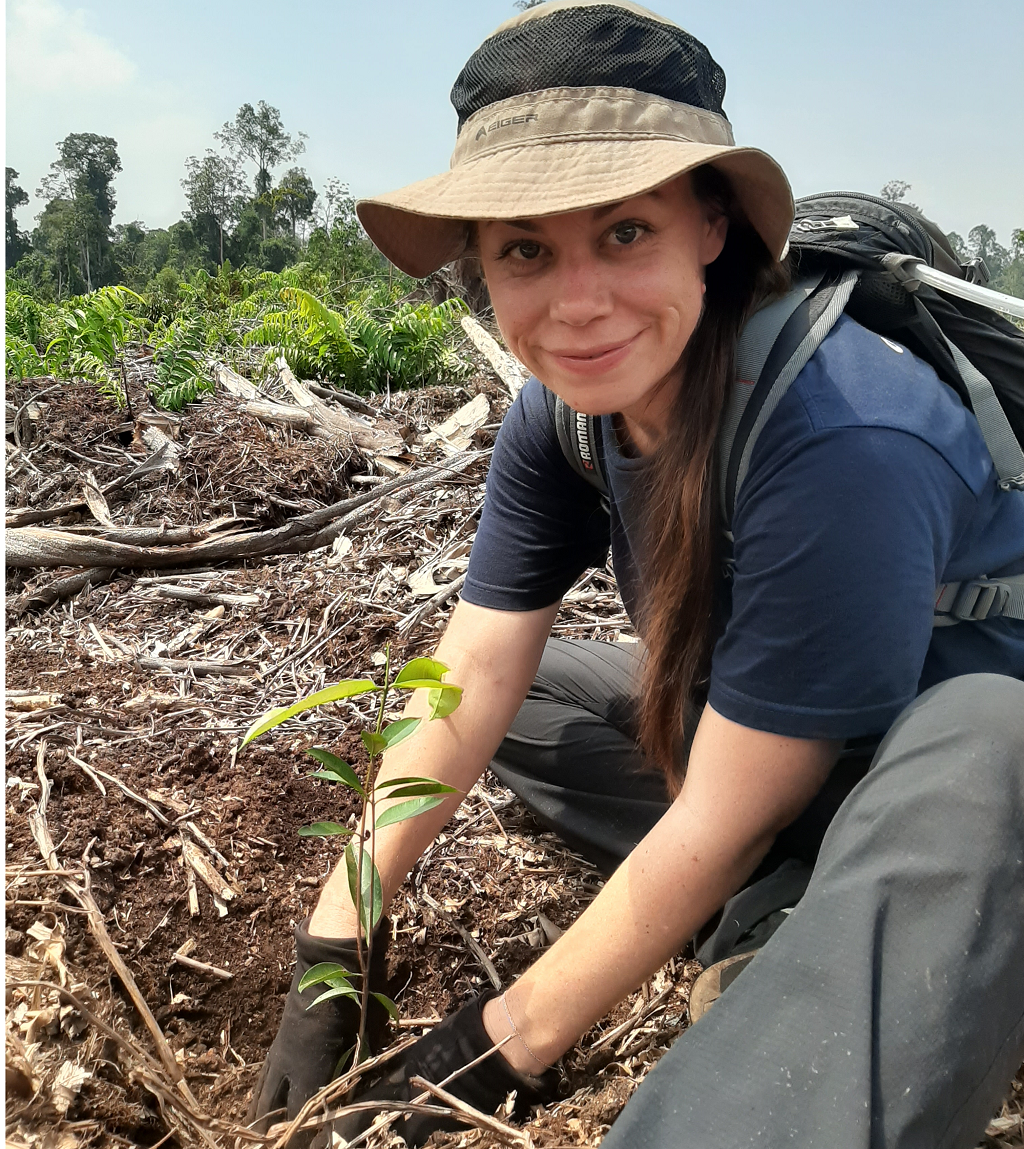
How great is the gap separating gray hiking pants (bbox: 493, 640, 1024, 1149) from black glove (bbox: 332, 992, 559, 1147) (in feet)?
1.37

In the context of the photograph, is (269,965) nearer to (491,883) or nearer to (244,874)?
(244,874)

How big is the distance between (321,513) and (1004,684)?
2633 mm

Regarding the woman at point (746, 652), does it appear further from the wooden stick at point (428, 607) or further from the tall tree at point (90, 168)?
the tall tree at point (90, 168)

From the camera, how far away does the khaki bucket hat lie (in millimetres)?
1024

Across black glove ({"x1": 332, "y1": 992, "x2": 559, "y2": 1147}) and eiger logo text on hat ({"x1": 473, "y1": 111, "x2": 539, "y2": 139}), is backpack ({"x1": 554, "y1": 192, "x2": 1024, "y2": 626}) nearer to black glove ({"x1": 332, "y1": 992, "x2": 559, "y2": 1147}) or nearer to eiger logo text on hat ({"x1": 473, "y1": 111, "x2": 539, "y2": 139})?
eiger logo text on hat ({"x1": 473, "y1": 111, "x2": 539, "y2": 139})

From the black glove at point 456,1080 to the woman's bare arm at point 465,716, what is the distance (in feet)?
0.86

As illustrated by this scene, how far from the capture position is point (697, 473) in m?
1.13

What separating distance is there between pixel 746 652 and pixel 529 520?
1.86 feet

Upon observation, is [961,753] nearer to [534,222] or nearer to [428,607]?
[534,222]

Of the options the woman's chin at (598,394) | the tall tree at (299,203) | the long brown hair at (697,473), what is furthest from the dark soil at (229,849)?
the tall tree at (299,203)

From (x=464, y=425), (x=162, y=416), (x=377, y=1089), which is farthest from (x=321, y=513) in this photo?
(x=377, y=1089)

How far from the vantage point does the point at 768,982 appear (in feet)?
2.86

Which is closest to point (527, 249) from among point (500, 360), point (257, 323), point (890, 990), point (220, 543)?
point (890, 990)

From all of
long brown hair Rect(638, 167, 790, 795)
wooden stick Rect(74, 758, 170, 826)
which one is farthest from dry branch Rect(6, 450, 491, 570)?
long brown hair Rect(638, 167, 790, 795)
